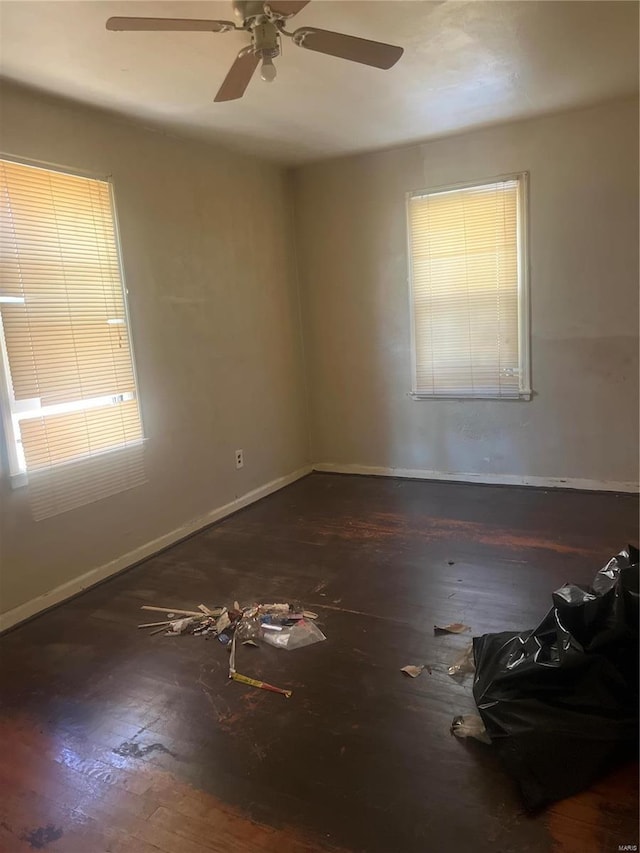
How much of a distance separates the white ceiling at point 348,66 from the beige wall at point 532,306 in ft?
1.11

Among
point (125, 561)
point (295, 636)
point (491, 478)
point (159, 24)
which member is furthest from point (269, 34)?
point (491, 478)

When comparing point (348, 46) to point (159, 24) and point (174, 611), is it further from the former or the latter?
point (174, 611)

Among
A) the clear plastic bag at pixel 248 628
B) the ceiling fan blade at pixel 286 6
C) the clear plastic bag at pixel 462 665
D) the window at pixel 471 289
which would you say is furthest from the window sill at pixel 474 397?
the ceiling fan blade at pixel 286 6

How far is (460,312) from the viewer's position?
4422 mm

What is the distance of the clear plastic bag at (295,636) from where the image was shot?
2.49 metres

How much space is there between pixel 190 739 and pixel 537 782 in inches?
43.4

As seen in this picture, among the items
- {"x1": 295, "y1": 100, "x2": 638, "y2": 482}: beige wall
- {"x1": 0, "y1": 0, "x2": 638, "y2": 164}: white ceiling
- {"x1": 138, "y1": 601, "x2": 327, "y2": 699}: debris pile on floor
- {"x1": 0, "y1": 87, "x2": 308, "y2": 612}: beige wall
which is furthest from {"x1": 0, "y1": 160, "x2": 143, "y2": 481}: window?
{"x1": 295, "y1": 100, "x2": 638, "y2": 482}: beige wall

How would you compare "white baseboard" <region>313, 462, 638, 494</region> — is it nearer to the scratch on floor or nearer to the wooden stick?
the wooden stick

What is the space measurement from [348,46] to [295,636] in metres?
2.32

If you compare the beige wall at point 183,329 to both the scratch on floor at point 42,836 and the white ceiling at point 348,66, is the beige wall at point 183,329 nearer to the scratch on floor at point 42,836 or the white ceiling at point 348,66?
the white ceiling at point 348,66

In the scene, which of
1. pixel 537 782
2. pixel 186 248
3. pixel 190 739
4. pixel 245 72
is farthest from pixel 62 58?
pixel 537 782

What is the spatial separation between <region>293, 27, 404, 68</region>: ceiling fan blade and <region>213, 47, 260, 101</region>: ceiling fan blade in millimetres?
210

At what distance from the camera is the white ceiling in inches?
91.2

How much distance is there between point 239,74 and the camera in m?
2.26
